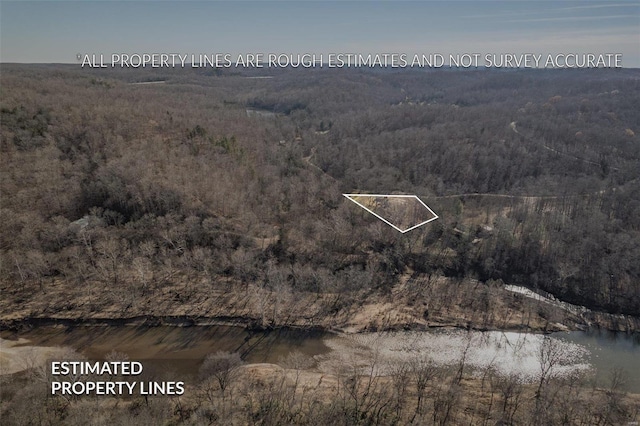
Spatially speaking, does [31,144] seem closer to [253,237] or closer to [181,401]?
[253,237]

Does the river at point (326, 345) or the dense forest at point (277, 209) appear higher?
the dense forest at point (277, 209)

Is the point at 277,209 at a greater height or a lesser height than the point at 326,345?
greater

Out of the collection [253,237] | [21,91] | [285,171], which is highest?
[21,91]

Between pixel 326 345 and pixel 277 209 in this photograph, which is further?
pixel 277 209

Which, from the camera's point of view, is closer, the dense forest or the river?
the river

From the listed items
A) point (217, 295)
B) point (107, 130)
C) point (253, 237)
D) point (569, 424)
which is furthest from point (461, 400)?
point (107, 130)

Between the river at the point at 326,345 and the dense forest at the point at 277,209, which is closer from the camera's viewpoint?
the river at the point at 326,345

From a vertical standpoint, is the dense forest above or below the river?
above

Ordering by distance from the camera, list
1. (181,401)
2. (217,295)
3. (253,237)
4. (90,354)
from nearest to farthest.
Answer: (181,401) < (90,354) < (217,295) < (253,237)
